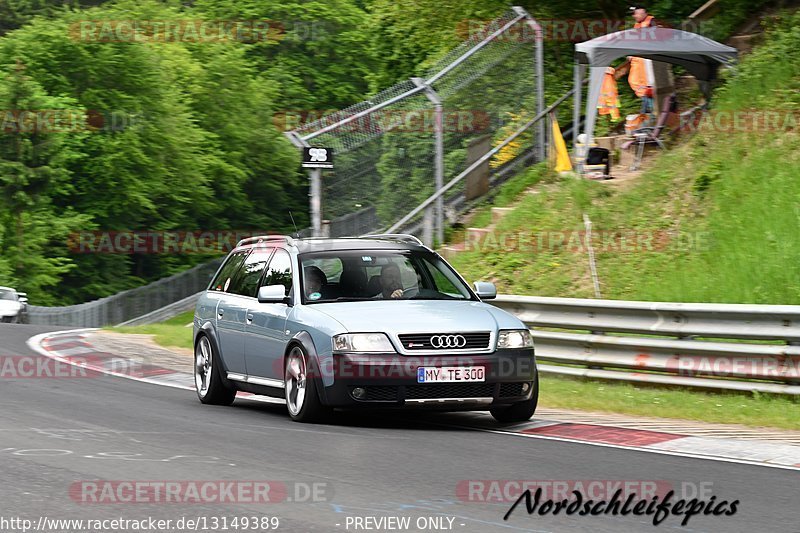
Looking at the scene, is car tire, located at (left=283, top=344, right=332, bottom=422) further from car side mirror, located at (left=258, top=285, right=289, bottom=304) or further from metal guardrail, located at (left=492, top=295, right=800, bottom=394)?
metal guardrail, located at (left=492, top=295, right=800, bottom=394)

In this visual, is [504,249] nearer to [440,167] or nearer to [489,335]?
[440,167]

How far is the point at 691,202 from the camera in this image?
2009 centimetres

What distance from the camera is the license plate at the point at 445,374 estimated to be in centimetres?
1088

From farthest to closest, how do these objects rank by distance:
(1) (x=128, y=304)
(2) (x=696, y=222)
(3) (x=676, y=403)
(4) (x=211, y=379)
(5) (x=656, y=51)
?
(1) (x=128, y=304), (5) (x=656, y=51), (2) (x=696, y=222), (4) (x=211, y=379), (3) (x=676, y=403)

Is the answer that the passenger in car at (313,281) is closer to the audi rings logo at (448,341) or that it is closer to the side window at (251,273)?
the side window at (251,273)

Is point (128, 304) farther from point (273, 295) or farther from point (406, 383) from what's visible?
point (406, 383)

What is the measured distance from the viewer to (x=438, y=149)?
907 inches

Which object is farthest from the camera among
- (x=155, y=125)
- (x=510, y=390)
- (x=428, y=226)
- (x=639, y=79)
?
(x=155, y=125)

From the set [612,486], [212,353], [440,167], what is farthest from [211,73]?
[612,486]

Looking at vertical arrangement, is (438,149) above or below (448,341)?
above

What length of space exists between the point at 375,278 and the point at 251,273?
174 cm

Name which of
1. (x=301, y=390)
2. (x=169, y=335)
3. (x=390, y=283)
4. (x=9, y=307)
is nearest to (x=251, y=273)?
(x=390, y=283)

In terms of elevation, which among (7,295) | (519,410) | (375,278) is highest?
(375,278)

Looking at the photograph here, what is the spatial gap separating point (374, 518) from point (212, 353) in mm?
6829
